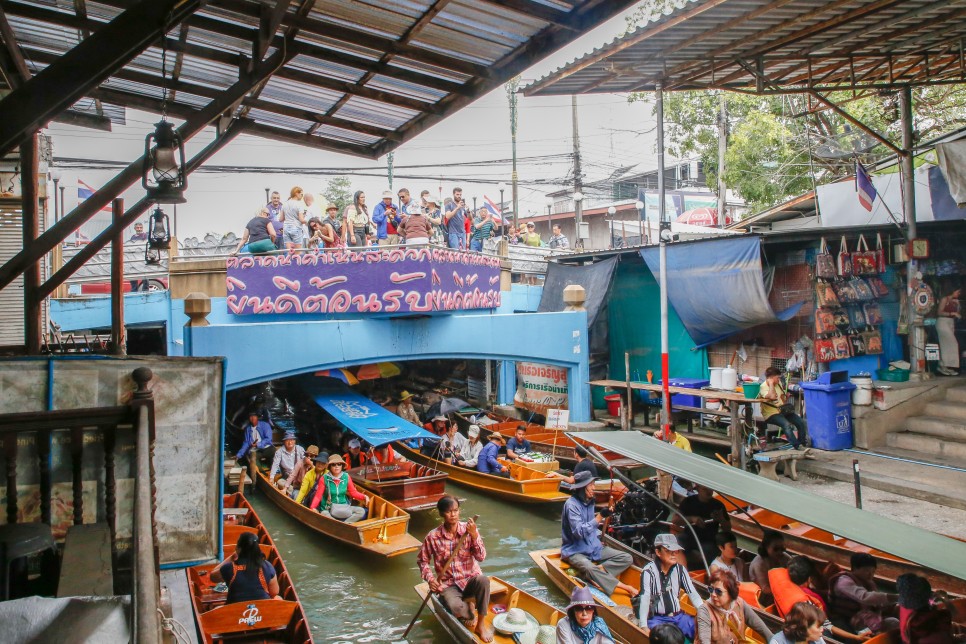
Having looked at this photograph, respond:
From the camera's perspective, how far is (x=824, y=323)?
554 inches

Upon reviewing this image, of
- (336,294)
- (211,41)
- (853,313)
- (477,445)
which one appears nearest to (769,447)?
(853,313)

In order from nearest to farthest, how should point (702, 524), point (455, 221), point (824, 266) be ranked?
point (702, 524), point (824, 266), point (455, 221)

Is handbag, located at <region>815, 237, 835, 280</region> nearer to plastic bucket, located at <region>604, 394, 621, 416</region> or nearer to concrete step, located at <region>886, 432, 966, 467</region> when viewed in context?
concrete step, located at <region>886, 432, 966, 467</region>

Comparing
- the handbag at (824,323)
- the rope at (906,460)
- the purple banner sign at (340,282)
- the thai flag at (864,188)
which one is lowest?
the rope at (906,460)

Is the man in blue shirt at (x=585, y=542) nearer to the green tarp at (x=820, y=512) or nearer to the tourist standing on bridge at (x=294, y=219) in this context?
the green tarp at (x=820, y=512)

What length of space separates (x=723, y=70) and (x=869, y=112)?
851cm

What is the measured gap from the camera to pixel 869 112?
18344mm

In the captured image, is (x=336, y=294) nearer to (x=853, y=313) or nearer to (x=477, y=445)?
(x=477, y=445)

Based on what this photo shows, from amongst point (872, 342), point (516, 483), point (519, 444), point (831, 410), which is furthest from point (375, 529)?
point (872, 342)

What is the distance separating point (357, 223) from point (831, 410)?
A: 10.5 m

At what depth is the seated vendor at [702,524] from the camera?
8594mm

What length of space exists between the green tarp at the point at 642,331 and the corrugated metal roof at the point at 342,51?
1252 cm

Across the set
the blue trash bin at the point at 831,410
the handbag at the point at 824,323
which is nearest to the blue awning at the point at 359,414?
the blue trash bin at the point at 831,410

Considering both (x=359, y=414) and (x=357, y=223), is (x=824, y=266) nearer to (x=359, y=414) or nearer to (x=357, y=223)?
(x=359, y=414)
